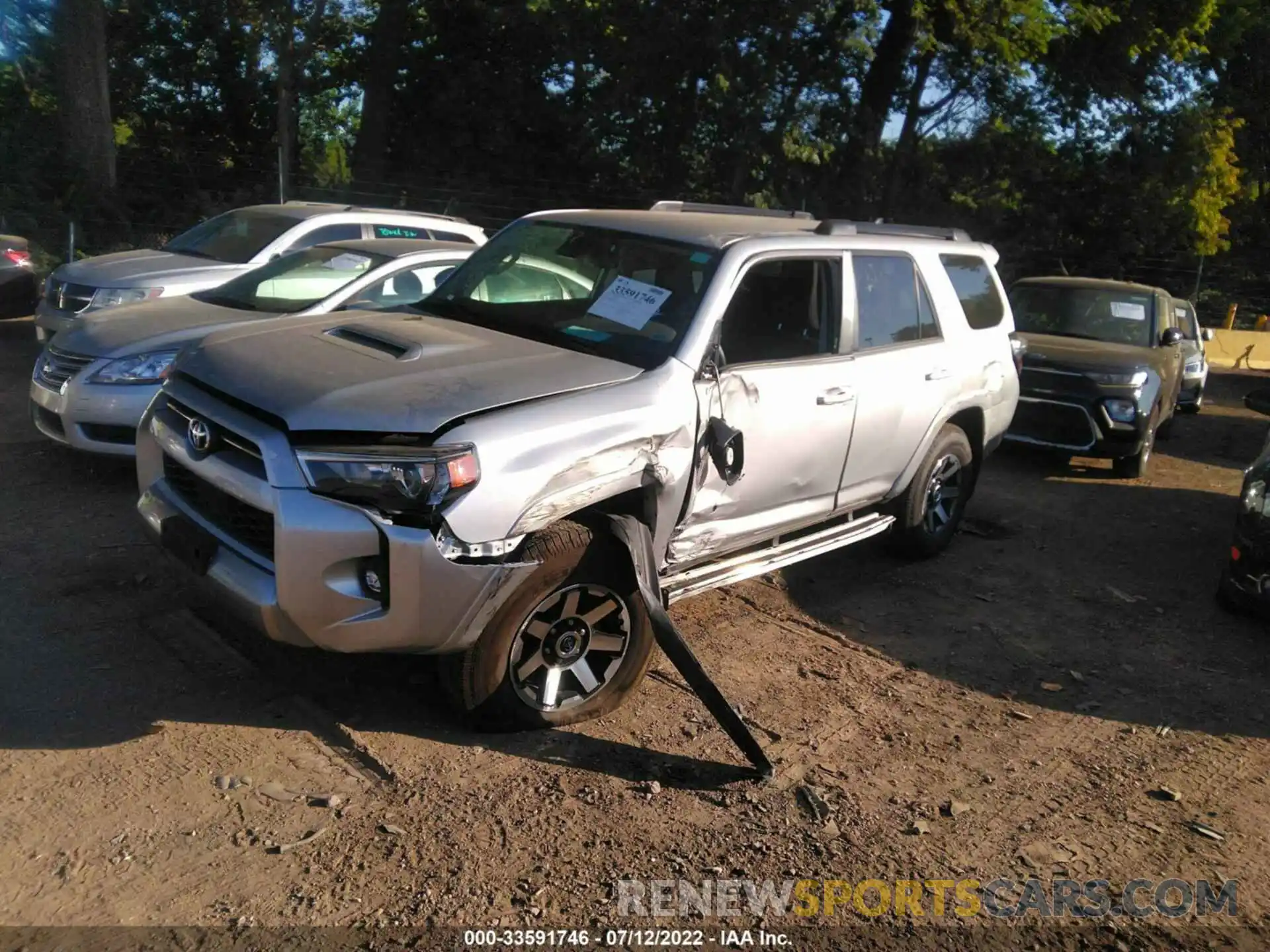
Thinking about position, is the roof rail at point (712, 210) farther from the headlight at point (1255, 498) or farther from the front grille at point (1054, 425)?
the front grille at point (1054, 425)

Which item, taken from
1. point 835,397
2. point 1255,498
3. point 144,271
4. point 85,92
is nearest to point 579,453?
point 835,397

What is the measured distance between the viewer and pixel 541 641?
160 inches

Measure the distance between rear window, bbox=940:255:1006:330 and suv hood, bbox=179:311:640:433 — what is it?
2.92m

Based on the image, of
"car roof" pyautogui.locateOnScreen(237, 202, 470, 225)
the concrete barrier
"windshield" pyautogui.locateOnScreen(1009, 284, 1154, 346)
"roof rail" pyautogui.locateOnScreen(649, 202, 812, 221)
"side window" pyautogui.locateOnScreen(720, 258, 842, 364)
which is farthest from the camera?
the concrete barrier

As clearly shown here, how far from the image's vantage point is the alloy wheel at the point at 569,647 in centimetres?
404

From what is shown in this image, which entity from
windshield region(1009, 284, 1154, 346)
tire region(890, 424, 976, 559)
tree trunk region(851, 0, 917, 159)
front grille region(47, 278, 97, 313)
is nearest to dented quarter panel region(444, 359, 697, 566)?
tire region(890, 424, 976, 559)

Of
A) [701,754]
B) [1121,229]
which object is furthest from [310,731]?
[1121,229]

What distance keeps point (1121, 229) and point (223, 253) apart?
19212 millimetres

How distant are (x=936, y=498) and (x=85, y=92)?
15077mm

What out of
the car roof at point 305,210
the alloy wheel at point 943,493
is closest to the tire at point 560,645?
the alloy wheel at point 943,493

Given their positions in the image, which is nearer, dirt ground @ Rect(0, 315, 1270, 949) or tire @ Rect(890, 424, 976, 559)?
dirt ground @ Rect(0, 315, 1270, 949)

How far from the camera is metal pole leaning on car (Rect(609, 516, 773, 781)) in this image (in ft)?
13.3

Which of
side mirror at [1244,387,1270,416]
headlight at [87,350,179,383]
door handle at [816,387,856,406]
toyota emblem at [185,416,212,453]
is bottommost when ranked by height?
headlight at [87,350,179,383]
